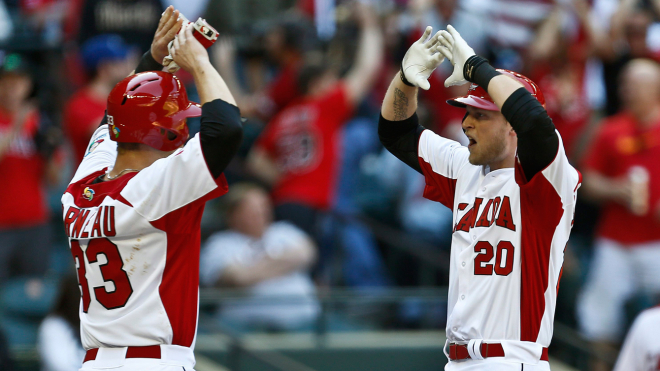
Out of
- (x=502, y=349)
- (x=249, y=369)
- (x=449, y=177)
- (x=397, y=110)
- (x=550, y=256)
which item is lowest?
(x=249, y=369)

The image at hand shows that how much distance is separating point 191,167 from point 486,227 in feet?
3.97

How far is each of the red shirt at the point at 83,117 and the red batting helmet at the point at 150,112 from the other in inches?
123

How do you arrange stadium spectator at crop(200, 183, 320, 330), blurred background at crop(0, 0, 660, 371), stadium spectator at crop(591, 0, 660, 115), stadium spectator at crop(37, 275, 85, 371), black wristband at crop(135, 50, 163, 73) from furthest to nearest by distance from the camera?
stadium spectator at crop(591, 0, 660, 115) → stadium spectator at crop(200, 183, 320, 330) → blurred background at crop(0, 0, 660, 371) → stadium spectator at crop(37, 275, 85, 371) → black wristband at crop(135, 50, 163, 73)

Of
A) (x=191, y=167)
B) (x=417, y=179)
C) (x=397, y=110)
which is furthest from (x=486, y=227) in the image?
(x=417, y=179)

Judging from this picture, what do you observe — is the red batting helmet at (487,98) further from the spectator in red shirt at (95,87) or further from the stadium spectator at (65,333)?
the spectator in red shirt at (95,87)

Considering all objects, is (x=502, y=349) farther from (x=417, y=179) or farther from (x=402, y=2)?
(x=402, y=2)

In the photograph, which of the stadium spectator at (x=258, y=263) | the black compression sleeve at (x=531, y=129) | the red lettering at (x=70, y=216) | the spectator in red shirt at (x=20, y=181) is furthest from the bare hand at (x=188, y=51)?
the spectator in red shirt at (x=20, y=181)

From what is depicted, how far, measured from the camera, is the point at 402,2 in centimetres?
912

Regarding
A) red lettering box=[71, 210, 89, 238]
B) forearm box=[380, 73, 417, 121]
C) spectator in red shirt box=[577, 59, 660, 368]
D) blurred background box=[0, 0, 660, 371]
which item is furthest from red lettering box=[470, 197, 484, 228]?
spectator in red shirt box=[577, 59, 660, 368]

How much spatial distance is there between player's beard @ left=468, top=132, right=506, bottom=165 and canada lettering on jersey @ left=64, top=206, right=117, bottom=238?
1.48m

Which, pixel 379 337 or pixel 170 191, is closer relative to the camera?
pixel 170 191

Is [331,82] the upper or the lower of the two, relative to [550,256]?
upper

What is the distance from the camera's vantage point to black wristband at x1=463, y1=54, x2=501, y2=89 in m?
3.31

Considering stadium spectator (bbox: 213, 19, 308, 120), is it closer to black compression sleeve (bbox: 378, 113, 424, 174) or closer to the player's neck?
black compression sleeve (bbox: 378, 113, 424, 174)
